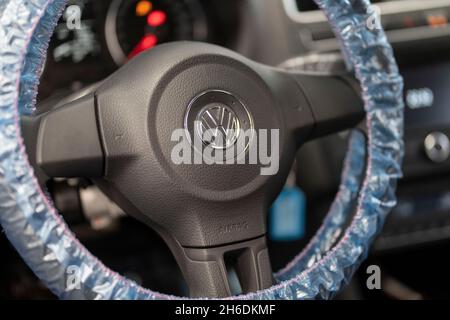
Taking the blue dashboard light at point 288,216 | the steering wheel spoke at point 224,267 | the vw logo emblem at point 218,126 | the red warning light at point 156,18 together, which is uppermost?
the red warning light at point 156,18

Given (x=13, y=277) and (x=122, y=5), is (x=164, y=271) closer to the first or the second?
(x=13, y=277)

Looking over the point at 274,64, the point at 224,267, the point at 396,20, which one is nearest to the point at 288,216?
the point at 274,64

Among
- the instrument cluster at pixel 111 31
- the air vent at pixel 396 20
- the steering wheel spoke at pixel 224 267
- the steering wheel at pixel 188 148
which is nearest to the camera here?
the steering wheel at pixel 188 148

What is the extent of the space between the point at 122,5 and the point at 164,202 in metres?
0.62

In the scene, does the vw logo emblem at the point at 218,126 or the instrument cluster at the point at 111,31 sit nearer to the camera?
the vw logo emblem at the point at 218,126

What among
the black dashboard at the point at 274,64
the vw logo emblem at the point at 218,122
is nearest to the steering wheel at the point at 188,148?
the vw logo emblem at the point at 218,122

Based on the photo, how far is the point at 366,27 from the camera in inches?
44.8

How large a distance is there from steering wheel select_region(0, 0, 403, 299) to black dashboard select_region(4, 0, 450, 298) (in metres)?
0.40

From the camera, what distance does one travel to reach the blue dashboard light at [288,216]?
1.62 metres

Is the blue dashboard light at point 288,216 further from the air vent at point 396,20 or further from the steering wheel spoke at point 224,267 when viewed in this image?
the steering wheel spoke at point 224,267

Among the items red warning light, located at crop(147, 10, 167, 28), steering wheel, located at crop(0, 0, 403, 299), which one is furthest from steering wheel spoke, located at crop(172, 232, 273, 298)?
red warning light, located at crop(147, 10, 167, 28)

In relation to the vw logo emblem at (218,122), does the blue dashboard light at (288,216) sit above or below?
below

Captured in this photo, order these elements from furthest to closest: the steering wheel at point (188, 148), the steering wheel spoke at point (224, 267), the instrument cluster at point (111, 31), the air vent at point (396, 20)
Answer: the air vent at point (396, 20) < the instrument cluster at point (111, 31) < the steering wheel spoke at point (224, 267) < the steering wheel at point (188, 148)
